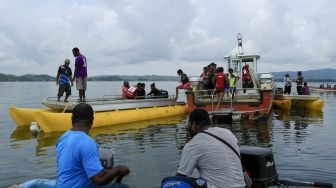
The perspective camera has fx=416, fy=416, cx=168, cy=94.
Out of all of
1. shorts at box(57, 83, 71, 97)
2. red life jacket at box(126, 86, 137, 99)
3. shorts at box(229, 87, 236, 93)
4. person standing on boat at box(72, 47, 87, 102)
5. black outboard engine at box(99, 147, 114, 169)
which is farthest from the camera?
red life jacket at box(126, 86, 137, 99)

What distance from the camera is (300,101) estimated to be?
27391mm

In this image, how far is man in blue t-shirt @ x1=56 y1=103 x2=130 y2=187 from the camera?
169 inches

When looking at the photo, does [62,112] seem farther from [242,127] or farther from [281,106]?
[281,106]

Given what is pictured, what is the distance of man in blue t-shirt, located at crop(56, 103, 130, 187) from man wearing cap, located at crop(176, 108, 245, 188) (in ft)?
2.44

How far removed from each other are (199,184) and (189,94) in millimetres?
15308

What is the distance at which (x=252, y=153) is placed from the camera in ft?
19.9

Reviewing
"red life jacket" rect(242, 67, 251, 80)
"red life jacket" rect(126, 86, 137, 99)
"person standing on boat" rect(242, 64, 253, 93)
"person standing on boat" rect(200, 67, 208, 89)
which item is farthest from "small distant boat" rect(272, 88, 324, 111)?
"red life jacket" rect(126, 86, 137, 99)

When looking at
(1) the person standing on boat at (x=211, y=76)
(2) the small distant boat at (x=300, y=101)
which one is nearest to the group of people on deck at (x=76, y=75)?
(1) the person standing on boat at (x=211, y=76)

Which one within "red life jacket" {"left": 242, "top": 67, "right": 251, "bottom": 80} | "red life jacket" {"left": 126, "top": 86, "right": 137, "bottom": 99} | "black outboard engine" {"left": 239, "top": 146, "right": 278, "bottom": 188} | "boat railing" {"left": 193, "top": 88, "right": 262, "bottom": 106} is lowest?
"black outboard engine" {"left": 239, "top": 146, "right": 278, "bottom": 188}

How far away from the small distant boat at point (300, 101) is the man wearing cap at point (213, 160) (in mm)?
21976

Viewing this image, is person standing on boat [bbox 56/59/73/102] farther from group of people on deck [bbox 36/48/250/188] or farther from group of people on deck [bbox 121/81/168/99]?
group of people on deck [bbox 36/48/250/188]

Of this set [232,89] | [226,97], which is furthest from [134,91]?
[232,89]

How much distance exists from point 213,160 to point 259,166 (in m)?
1.63

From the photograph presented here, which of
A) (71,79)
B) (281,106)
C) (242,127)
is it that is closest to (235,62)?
(281,106)
